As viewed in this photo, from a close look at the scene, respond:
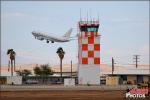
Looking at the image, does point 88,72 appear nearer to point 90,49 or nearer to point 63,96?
point 90,49

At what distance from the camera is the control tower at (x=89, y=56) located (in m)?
100

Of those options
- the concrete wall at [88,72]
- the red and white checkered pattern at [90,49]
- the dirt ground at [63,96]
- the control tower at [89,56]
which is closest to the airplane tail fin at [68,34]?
the control tower at [89,56]

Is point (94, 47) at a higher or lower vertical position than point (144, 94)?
higher

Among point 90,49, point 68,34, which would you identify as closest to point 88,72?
point 90,49

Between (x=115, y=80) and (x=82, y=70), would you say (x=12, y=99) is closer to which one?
(x=82, y=70)

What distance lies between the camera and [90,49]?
10056cm

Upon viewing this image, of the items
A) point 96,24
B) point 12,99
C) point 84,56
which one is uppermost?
point 96,24

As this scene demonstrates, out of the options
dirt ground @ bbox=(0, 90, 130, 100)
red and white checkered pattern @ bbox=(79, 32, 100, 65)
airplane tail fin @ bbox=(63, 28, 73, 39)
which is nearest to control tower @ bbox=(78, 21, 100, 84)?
red and white checkered pattern @ bbox=(79, 32, 100, 65)

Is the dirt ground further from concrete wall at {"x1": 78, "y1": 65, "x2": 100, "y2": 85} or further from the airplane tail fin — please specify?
the airplane tail fin

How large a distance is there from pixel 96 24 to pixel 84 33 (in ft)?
10.9

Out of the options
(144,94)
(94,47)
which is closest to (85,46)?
(94,47)

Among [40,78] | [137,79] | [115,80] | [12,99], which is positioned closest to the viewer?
[12,99]

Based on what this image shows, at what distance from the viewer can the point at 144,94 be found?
185 feet

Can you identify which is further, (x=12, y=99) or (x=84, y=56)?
(x=84, y=56)
